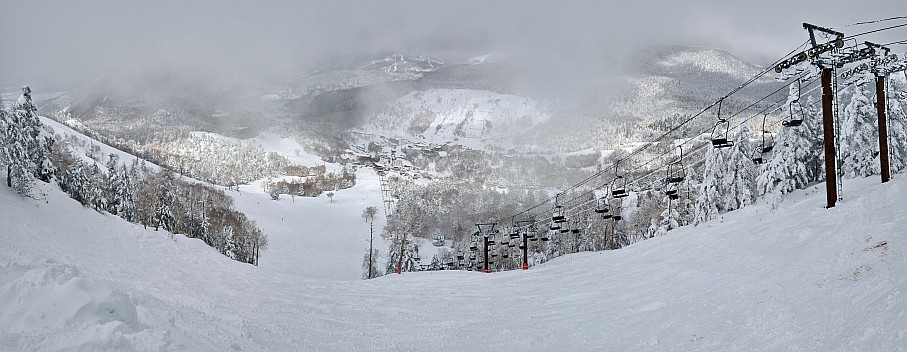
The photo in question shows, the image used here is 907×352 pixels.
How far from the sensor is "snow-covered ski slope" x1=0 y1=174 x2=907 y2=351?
21.6 ft

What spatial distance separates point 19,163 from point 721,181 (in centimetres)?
5755

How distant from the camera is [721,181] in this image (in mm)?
46062

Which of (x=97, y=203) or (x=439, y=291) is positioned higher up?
(x=97, y=203)

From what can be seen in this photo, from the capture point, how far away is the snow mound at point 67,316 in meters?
5.83

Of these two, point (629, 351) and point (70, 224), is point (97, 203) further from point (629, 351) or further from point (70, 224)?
point (629, 351)

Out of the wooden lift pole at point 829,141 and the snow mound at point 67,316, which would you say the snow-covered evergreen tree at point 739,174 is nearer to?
the wooden lift pole at point 829,141

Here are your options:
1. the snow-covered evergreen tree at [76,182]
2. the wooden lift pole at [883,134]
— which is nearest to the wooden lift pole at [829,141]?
the wooden lift pole at [883,134]

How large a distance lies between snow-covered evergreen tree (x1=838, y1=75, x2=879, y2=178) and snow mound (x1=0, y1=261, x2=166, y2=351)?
143 feet

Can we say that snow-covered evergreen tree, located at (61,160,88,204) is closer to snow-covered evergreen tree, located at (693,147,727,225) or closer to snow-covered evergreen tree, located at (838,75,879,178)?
snow-covered evergreen tree, located at (693,147,727,225)

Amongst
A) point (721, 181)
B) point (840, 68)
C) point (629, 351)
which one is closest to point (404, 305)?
point (629, 351)

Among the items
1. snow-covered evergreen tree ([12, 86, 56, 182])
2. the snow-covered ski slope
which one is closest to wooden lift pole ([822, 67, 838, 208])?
the snow-covered ski slope

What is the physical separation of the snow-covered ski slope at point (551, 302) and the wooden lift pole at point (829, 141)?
879mm

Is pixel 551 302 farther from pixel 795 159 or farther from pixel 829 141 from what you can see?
pixel 795 159

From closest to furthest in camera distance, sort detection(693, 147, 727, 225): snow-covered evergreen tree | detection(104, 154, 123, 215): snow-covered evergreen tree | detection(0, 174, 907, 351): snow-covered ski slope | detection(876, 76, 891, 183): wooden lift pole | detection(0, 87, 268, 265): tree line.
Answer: detection(0, 174, 907, 351): snow-covered ski slope < detection(876, 76, 891, 183): wooden lift pole < detection(0, 87, 268, 265): tree line < detection(693, 147, 727, 225): snow-covered evergreen tree < detection(104, 154, 123, 215): snow-covered evergreen tree
